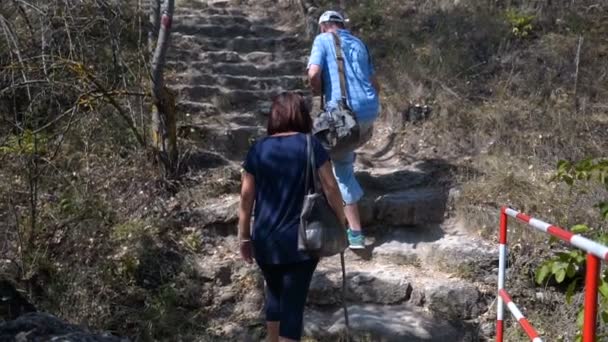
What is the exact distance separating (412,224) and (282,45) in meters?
3.73

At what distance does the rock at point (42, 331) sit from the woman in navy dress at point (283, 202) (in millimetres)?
887

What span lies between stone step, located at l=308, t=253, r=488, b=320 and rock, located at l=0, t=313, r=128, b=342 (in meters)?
1.87

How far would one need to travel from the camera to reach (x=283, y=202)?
4.14 m

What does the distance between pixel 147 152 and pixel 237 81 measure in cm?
198

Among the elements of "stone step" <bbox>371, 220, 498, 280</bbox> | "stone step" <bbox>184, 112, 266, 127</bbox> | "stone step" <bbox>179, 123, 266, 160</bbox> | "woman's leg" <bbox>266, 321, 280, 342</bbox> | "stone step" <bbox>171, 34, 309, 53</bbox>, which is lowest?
"stone step" <bbox>371, 220, 498, 280</bbox>

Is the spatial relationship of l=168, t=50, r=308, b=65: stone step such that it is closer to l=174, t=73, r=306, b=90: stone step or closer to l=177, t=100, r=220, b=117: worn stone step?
l=174, t=73, r=306, b=90: stone step

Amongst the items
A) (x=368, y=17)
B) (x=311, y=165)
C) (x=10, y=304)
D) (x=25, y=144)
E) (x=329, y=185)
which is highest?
(x=368, y=17)

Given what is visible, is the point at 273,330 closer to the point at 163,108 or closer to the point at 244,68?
the point at 163,108

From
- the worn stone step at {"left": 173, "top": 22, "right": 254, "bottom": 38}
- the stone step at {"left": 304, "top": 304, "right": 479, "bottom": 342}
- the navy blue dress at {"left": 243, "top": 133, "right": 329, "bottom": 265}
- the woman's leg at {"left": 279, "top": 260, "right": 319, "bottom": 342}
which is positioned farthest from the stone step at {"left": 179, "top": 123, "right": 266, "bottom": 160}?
the woman's leg at {"left": 279, "top": 260, "right": 319, "bottom": 342}

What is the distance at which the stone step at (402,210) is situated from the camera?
6.40 metres

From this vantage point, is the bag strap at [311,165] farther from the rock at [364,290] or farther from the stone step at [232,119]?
the stone step at [232,119]

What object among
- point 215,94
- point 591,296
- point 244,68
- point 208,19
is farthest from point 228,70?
point 591,296

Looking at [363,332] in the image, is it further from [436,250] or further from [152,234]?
[152,234]

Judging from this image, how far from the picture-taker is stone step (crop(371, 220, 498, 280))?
19.2 feet
